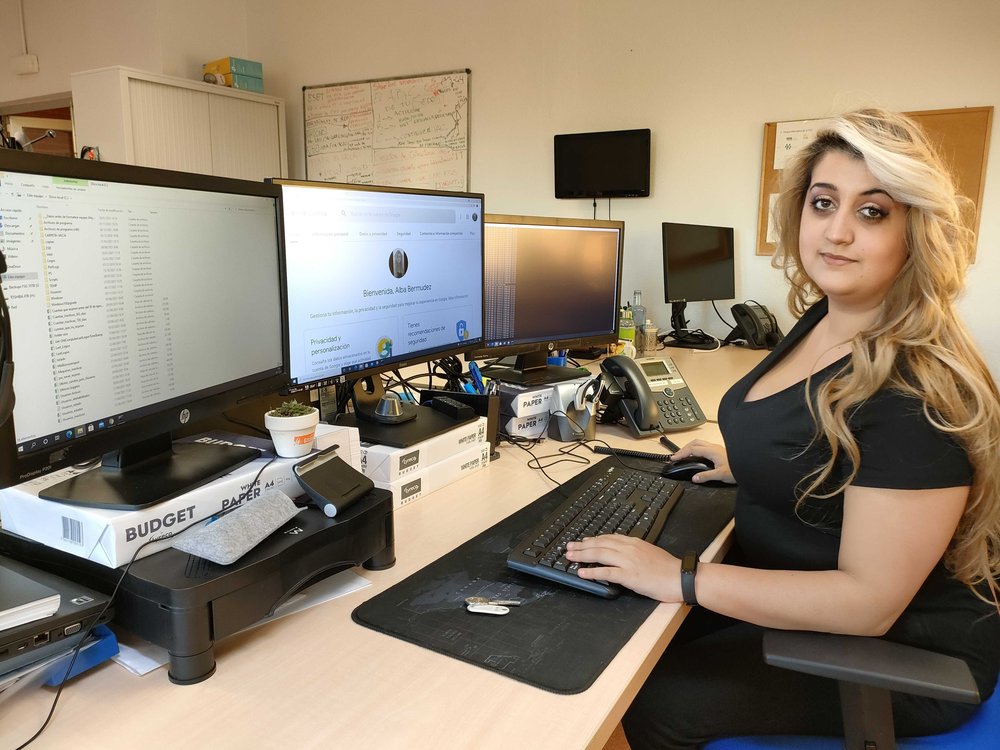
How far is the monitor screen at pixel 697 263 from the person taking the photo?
309 centimetres

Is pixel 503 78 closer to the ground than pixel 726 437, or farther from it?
farther from it

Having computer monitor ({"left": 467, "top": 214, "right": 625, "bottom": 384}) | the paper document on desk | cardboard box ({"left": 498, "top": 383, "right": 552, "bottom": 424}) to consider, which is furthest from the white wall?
the paper document on desk

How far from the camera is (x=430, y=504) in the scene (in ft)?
4.13

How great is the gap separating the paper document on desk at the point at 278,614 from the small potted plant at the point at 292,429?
0.18 meters

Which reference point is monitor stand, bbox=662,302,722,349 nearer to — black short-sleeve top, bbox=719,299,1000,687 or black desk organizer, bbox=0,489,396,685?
black short-sleeve top, bbox=719,299,1000,687

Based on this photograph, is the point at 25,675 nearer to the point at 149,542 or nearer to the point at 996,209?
the point at 149,542

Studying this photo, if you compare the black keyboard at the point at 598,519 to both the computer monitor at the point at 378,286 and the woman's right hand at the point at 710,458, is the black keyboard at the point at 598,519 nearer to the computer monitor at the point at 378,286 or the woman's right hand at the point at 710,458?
the woman's right hand at the point at 710,458

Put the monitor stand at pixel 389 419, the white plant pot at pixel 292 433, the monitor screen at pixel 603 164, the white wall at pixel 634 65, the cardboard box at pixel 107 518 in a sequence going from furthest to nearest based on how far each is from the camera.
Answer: the monitor screen at pixel 603 164
the white wall at pixel 634 65
the monitor stand at pixel 389 419
the white plant pot at pixel 292 433
the cardboard box at pixel 107 518

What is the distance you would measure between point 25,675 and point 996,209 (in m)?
3.44

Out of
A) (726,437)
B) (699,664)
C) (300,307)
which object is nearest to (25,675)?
(300,307)

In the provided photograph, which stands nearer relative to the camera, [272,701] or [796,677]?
[272,701]

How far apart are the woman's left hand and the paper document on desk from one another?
295 mm

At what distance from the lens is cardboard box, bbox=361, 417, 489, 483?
3.99 ft

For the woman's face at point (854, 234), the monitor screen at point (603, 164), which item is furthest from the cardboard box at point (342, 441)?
the monitor screen at point (603, 164)
